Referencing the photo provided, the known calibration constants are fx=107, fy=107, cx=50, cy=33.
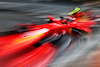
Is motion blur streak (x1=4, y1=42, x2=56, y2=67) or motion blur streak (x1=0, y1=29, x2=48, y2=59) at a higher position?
motion blur streak (x1=0, y1=29, x2=48, y2=59)

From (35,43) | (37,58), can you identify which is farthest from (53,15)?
(37,58)

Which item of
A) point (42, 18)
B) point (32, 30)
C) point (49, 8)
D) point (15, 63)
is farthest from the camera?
point (49, 8)

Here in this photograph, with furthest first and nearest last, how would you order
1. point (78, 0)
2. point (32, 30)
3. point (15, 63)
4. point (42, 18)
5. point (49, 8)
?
point (78, 0) < point (49, 8) < point (42, 18) < point (32, 30) < point (15, 63)

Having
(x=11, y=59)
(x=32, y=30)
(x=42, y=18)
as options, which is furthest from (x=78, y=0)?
(x=11, y=59)

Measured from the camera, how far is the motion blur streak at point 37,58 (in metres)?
0.49

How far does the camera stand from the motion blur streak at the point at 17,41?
0.55m

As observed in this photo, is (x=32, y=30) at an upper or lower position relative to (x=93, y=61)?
upper

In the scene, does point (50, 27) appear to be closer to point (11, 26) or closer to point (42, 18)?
point (42, 18)

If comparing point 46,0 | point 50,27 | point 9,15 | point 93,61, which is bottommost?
point 93,61

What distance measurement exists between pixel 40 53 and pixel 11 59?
0.15m

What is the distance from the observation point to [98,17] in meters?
0.93

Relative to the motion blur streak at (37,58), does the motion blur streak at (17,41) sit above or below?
above

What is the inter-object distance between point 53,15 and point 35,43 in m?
0.38

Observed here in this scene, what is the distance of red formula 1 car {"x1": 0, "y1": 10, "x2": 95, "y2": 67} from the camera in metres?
0.51
